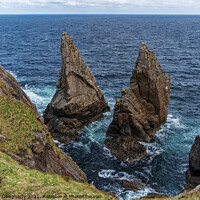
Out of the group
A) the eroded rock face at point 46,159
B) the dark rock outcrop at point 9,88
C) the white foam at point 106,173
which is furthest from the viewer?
the white foam at point 106,173

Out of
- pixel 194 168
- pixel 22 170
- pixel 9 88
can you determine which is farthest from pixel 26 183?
pixel 194 168

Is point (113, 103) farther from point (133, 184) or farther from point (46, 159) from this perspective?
point (46, 159)

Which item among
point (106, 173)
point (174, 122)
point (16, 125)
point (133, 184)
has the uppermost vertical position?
A: point (16, 125)

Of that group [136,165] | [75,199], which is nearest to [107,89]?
[136,165]

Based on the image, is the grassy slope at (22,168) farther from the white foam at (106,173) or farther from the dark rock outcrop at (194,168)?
the dark rock outcrop at (194,168)

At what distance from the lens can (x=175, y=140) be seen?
4653 cm

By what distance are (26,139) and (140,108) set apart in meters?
25.2

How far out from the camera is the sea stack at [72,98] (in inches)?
1924

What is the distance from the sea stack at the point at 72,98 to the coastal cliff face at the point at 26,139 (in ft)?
47.6

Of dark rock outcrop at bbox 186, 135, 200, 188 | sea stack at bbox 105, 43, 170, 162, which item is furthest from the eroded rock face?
dark rock outcrop at bbox 186, 135, 200, 188

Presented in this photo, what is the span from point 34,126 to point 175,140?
29317mm

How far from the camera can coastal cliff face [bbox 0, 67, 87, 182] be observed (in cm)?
2759

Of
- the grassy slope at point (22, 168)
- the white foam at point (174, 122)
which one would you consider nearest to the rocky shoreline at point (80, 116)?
the grassy slope at point (22, 168)

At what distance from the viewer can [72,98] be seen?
4991 centimetres
